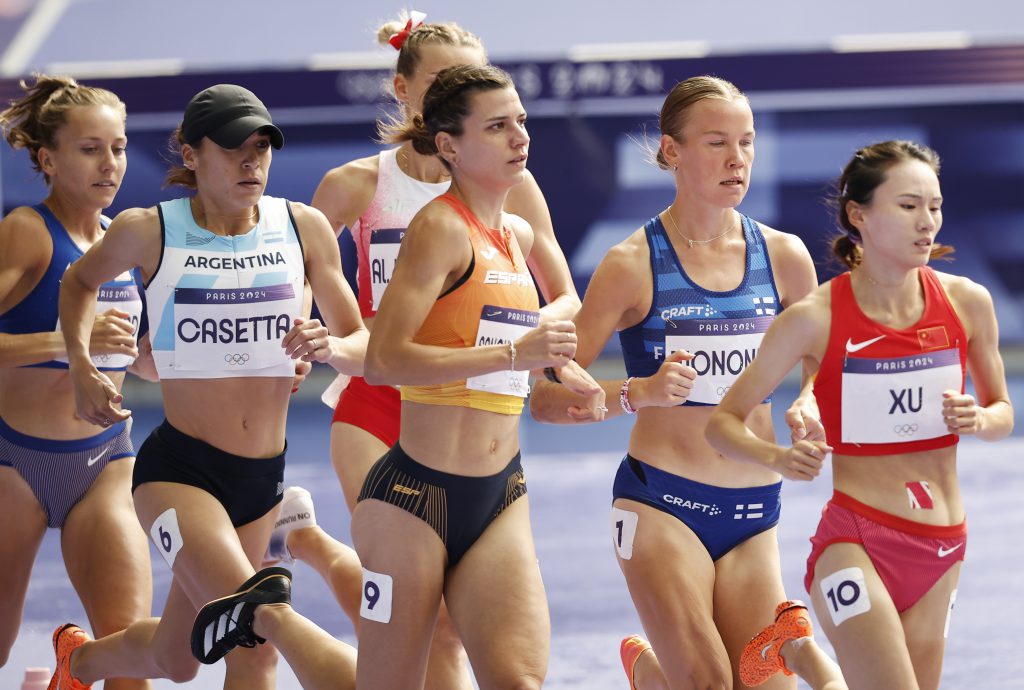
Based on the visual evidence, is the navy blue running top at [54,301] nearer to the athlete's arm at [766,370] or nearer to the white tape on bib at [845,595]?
the athlete's arm at [766,370]

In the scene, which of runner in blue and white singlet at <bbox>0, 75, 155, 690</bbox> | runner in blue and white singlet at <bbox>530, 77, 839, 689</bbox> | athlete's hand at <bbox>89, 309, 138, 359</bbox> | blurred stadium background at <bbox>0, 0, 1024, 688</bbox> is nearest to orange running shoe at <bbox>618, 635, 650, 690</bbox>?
runner in blue and white singlet at <bbox>530, 77, 839, 689</bbox>

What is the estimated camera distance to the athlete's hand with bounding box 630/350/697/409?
3947mm

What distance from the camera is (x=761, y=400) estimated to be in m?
3.95

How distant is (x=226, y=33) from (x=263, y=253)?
10537 millimetres

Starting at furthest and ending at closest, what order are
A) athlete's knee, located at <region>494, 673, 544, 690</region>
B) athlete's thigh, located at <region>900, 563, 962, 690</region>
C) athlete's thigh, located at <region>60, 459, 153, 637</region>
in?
1. athlete's thigh, located at <region>60, 459, 153, 637</region>
2. athlete's thigh, located at <region>900, 563, 962, 690</region>
3. athlete's knee, located at <region>494, 673, 544, 690</region>

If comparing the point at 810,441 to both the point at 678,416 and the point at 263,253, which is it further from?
the point at 263,253

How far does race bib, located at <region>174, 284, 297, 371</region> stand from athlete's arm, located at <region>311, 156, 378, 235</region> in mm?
932

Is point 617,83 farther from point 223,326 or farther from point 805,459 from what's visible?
point 805,459

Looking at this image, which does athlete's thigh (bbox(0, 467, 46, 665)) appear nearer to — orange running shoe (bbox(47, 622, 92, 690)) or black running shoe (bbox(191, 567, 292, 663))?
orange running shoe (bbox(47, 622, 92, 690))

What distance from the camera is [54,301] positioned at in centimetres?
479

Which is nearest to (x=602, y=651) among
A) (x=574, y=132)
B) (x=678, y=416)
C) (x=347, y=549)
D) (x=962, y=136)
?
(x=347, y=549)

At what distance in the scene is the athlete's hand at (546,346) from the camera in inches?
140

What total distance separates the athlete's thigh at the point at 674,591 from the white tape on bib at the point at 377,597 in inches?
31.9

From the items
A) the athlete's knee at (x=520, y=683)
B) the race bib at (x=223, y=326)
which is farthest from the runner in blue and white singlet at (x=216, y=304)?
the athlete's knee at (x=520, y=683)
